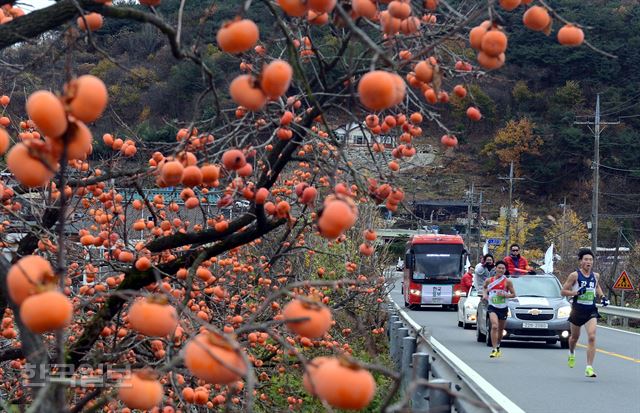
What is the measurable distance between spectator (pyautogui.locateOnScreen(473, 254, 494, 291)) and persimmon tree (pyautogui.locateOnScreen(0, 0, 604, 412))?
Answer: 32.7 ft

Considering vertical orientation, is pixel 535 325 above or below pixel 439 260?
below

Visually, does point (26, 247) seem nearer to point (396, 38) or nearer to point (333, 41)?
point (333, 41)

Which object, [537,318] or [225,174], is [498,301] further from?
[225,174]

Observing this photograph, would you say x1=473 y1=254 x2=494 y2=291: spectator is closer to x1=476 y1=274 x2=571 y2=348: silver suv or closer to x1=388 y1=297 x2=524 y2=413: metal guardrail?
x1=476 y1=274 x2=571 y2=348: silver suv

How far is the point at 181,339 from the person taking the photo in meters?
5.10

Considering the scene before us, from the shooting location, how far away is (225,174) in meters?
5.00

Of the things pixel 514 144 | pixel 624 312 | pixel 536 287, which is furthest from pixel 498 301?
pixel 514 144

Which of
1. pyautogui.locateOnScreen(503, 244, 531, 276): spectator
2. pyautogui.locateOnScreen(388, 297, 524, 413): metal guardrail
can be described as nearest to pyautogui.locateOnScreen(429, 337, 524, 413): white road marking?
pyautogui.locateOnScreen(388, 297, 524, 413): metal guardrail

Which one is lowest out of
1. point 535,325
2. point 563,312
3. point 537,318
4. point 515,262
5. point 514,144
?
point 535,325

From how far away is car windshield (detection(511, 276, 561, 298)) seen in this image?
1828 cm

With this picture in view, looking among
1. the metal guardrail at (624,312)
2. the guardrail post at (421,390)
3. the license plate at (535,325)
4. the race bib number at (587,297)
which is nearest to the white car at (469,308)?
the license plate at (535,325)

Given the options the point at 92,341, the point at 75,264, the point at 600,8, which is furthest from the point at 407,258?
the point at 600,8

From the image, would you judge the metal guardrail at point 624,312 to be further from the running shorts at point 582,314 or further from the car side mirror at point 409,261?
the running shorts at point 582,314

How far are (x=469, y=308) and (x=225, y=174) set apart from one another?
18420mm
